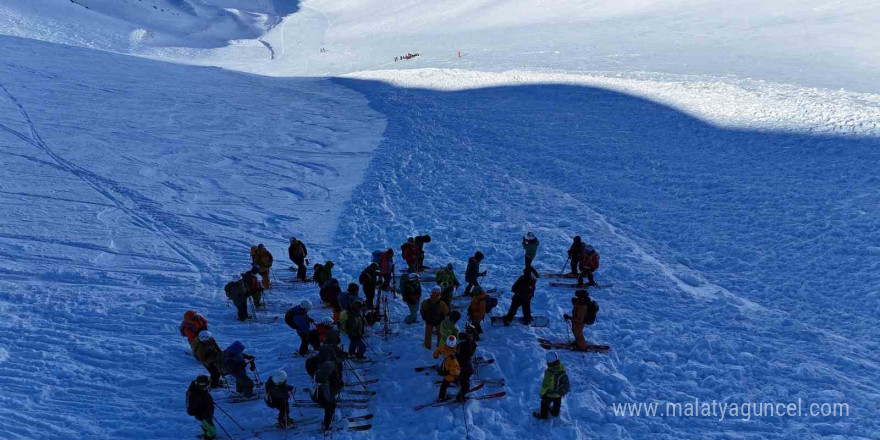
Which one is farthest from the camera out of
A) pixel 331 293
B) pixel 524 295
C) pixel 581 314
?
pixel 524 295

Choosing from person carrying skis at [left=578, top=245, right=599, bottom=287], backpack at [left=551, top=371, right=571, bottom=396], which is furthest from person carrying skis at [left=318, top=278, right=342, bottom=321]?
person carrying skis at [left=578, top=245, right=599, bottom=287]

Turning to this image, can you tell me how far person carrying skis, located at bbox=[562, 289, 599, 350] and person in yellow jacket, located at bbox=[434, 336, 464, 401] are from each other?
2.13 m

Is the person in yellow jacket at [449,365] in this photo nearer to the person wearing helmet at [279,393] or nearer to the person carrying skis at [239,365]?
the person wearing helmet at [279,393]

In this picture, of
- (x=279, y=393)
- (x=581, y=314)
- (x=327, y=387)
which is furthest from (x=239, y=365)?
(x=581, y=314)

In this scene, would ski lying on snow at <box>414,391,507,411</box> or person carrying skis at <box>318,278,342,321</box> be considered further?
person carrying skis at <box>318,278,342,321</box>

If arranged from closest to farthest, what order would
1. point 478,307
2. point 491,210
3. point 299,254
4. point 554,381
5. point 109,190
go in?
point 554,381 < point 478,307 < point 299,254 < point 491,210 < point 109,190

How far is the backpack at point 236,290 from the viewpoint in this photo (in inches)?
433

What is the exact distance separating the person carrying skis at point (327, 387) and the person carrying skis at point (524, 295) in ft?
12.0

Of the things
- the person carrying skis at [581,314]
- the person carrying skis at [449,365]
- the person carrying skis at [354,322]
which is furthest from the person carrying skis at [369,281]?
the person carrying skis at [581,314]

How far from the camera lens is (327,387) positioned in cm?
796

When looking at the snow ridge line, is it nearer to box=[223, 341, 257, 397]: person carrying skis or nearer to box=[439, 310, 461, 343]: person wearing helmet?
box=[223, 341, 257, 397]: person carrying skis

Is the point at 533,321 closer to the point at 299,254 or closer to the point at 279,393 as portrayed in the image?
the point at 279,393

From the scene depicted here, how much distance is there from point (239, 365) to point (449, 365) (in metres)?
2.88

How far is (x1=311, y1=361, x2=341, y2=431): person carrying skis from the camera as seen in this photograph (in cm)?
794
